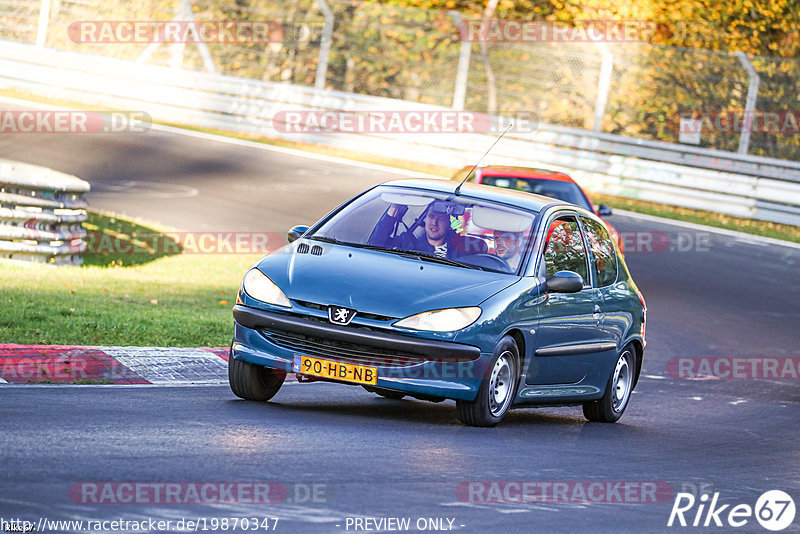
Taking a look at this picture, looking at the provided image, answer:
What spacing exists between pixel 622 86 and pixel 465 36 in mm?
3399

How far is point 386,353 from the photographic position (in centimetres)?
844

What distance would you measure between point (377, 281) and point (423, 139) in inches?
759

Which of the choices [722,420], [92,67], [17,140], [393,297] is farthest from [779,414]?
[92,67]

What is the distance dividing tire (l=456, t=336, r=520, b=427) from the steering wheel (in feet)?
1.77

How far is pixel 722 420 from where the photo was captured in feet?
37.4

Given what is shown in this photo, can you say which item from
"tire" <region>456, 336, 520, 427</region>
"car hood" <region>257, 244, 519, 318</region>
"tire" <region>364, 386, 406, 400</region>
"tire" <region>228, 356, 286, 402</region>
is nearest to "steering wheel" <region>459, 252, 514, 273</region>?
"car hood" <region>257, 244, 519, 318</region>

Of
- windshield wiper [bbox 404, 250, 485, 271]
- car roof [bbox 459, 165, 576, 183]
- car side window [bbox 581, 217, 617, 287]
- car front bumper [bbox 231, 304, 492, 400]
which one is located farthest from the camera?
car roof [bbox 459, 165, 576, 183]

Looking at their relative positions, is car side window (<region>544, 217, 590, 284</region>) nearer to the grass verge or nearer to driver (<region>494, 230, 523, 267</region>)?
driver (<region>494, 230, 523, 267</region>)

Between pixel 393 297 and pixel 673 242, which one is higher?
pixel 393 297

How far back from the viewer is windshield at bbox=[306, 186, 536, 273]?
9.35m

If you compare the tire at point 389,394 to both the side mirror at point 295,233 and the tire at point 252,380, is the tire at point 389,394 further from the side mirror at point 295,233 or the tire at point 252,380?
the side mirror at point 295,233

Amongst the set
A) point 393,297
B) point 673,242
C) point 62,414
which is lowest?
point 673,242

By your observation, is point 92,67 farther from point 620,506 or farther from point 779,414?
point 620,506

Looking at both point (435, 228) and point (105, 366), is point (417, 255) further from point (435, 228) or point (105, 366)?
point (105, 366)
